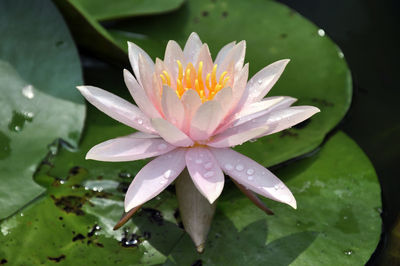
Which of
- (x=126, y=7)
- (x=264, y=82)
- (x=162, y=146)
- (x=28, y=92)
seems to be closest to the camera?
(x=162, y=146)

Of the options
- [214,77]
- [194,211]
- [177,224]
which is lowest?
[177,224]

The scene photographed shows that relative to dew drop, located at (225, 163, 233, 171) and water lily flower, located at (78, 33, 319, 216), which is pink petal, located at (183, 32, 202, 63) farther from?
dew drop, located at (225, 163, 233, 171)

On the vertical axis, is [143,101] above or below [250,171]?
above

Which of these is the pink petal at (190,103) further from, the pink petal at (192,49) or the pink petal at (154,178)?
the pink petal at (192,49)

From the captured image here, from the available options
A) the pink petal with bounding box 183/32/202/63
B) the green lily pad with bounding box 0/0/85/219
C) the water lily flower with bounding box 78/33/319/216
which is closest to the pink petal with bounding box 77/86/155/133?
the water lily flower with bounding box 78/33/319/216

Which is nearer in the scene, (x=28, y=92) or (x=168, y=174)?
(x=168, y=174)

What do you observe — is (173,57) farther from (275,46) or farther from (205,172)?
(275,46)

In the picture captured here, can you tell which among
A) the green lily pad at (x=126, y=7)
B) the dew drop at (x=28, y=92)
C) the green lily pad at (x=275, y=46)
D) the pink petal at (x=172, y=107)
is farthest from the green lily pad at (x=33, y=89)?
the pink petal at (x=172, y=107)

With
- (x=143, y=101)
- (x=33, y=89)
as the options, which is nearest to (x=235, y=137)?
(x=143, y=101)
